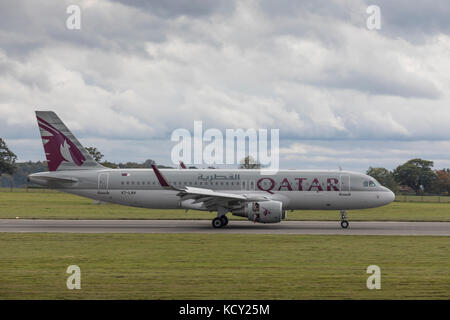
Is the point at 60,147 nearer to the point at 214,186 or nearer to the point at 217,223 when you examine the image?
the point at 214,186

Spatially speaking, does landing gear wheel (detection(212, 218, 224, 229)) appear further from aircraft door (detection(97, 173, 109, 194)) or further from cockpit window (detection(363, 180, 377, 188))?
cockpit window (detection(363, 180, 377, 188))

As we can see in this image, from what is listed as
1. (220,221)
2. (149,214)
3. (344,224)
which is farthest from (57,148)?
(344,224)

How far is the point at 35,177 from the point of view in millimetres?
42406

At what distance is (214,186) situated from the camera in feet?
138

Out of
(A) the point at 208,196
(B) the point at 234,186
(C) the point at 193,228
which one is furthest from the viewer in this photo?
(B) the point at 234,186

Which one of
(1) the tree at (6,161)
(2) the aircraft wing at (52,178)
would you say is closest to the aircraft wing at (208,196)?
(2) the aircraft wing at (52,178)

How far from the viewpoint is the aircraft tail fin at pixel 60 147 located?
142ft

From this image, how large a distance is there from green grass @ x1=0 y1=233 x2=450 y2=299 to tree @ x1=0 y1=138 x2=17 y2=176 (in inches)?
4760

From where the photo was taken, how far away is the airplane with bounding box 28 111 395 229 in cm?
4053

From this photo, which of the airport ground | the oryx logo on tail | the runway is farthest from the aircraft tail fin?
the airport ground

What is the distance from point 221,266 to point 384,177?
165377 millimetres

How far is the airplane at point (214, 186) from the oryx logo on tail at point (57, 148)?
2.8 inches
